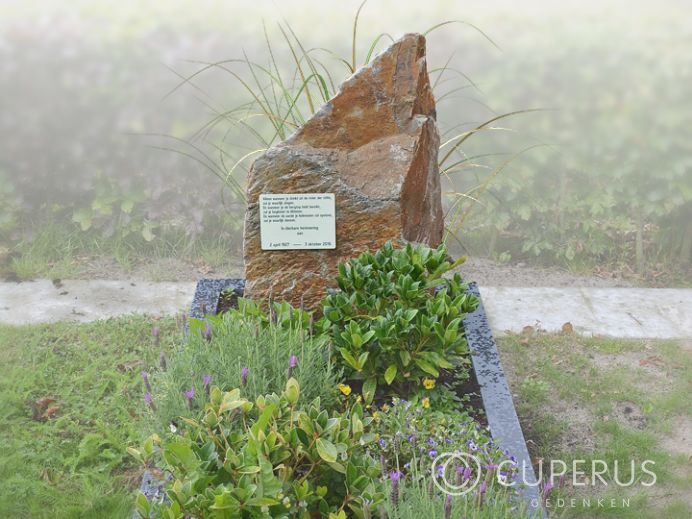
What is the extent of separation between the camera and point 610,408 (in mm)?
4852

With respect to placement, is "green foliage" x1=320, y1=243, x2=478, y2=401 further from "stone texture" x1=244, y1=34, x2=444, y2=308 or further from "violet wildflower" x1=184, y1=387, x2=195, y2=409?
"violet wildflower" x1=184, y1=387, x2=195, y2=409

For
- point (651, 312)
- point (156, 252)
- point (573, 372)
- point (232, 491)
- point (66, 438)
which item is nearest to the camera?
point (232, 491)

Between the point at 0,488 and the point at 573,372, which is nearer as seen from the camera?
the point at 0,488

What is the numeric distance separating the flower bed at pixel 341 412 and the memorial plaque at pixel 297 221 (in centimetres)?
40

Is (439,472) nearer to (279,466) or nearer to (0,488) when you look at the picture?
(279,466)

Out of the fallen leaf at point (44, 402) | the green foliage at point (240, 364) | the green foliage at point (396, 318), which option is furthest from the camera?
the fallen leaf at point (44, 402)

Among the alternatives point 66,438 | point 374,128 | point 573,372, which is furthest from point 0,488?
point 573,372

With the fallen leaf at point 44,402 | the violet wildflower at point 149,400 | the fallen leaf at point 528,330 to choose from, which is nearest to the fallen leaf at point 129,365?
the fallen leaf at point 44,402

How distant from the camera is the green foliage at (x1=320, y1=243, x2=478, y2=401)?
12.9 ft

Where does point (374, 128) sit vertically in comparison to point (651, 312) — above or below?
above

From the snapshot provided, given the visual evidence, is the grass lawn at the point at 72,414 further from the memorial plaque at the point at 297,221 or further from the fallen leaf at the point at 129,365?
the memorial plaque at the point at 297,221

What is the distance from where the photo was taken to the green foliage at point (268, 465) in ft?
8.46

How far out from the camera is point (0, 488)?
13.1 feet

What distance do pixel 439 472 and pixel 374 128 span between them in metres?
2.13
